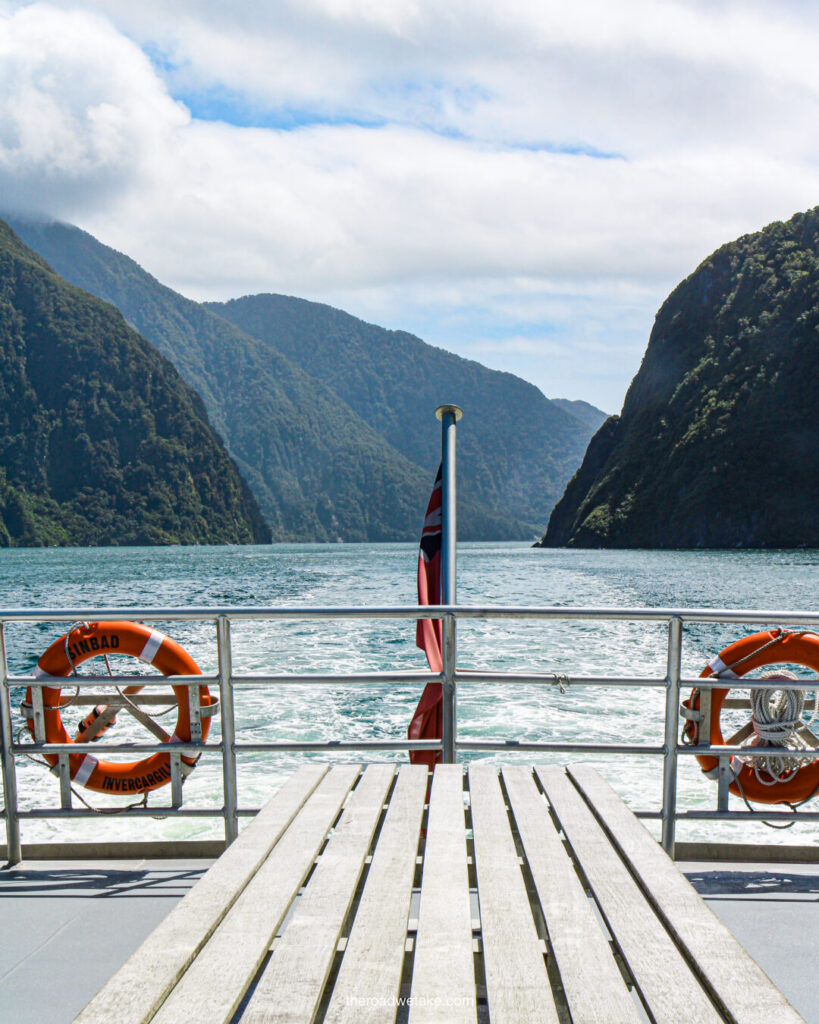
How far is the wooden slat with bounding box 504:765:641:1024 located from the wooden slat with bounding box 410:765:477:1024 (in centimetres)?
13

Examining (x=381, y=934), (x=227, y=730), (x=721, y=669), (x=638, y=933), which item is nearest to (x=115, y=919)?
(x=227, y=730)

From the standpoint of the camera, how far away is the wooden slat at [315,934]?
1117 millimetres

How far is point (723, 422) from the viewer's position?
81562 millimetres

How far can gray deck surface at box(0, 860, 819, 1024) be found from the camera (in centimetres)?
192

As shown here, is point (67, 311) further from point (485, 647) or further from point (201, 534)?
point (485, 647)

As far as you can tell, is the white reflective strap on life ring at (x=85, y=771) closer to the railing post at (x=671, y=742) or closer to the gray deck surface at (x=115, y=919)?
the gray deck surface at (x=115, y=919)

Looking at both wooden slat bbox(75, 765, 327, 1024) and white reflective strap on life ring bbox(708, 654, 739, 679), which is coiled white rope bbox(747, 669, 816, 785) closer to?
white reflective strap on life ring bbox(708, 654, 739, 679)

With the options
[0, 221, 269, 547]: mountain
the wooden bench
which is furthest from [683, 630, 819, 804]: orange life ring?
[0, 221, 269, 547]: mountain

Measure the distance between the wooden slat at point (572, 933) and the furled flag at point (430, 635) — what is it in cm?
103

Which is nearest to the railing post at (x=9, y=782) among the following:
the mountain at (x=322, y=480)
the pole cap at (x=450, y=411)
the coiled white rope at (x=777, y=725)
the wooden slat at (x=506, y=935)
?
the wooden slat at (x=506, y=935)

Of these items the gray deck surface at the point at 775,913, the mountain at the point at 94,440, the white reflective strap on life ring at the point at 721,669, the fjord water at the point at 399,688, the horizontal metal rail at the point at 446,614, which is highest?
the mountain at the point at 94,440

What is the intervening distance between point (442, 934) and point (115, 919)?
135 cm

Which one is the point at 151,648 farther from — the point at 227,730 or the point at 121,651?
the point at 227,730

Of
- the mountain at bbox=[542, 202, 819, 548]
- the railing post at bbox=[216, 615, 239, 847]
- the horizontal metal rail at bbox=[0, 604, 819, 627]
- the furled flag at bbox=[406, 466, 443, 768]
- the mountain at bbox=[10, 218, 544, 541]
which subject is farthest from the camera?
the mountain at bbox=[10, 218, 544, 541]
